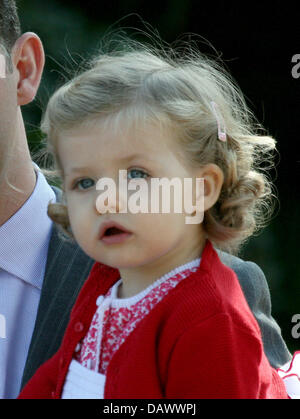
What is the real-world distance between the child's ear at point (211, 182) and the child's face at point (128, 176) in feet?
0.11

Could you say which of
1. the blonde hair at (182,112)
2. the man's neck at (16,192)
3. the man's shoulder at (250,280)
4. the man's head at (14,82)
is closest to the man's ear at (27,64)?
the man's head at (14,82)

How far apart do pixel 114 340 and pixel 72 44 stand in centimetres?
197

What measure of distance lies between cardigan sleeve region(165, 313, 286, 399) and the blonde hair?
219 mm

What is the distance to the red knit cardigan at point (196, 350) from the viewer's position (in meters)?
1.16

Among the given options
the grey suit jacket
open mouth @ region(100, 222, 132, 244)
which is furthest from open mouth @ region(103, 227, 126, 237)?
the grey suit jacket

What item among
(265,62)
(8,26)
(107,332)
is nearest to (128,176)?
(107,332)

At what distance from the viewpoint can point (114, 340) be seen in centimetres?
129

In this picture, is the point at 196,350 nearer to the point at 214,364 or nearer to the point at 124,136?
the point at 214,364

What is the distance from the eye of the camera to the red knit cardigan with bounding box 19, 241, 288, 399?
1.16 metres

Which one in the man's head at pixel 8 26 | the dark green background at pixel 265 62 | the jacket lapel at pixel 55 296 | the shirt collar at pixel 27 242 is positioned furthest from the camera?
the dark green background at pixel 265 62

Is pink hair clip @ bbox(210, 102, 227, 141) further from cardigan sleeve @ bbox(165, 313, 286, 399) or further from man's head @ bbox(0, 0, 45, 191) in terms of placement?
man's head @ bbox(0, 0, 45, 191)

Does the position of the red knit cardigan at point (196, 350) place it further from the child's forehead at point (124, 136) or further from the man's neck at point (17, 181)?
the man's neck at point (17, 181)
